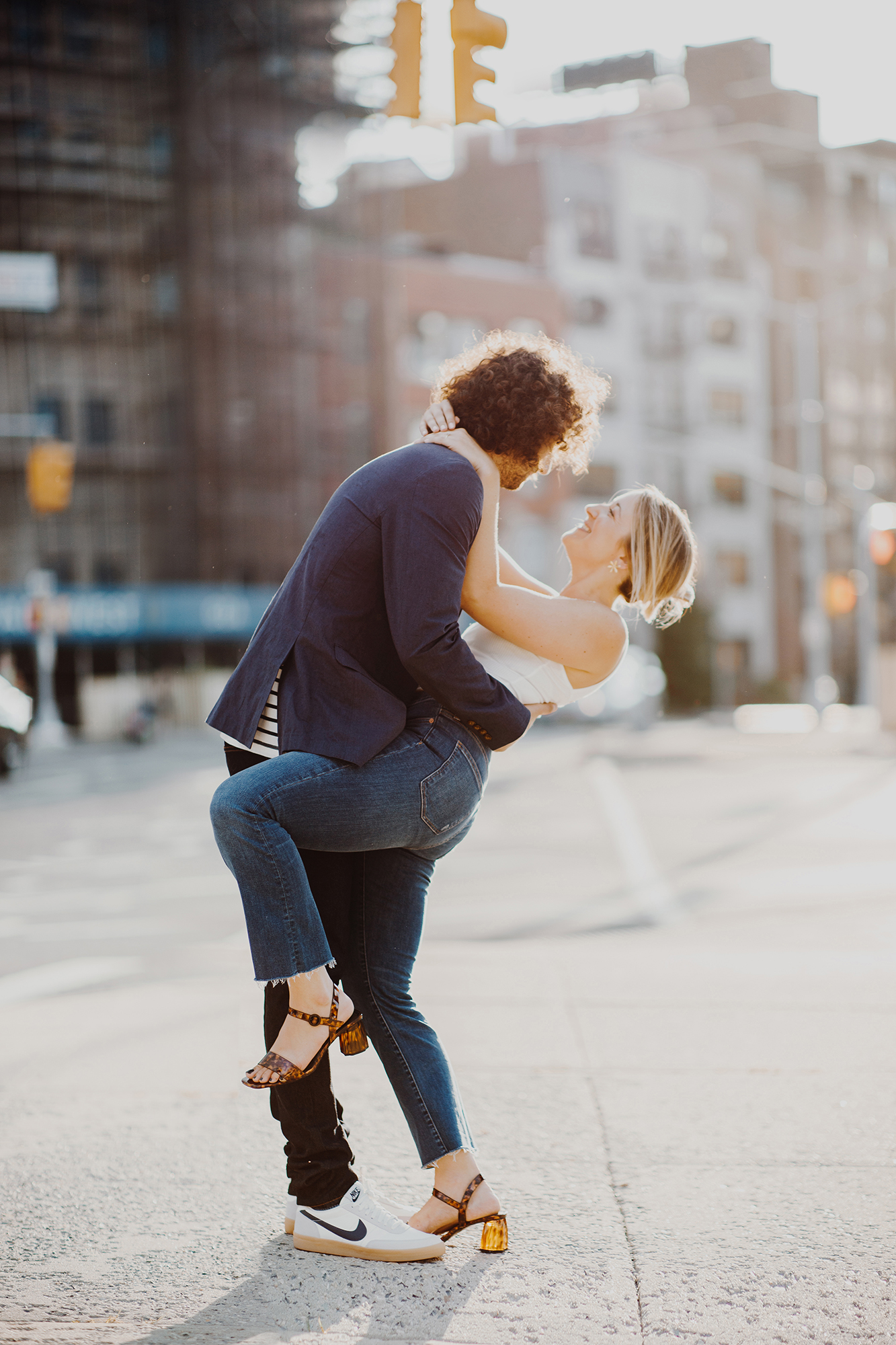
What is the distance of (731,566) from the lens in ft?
190

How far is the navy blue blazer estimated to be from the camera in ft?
9.58

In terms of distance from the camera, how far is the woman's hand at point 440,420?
3.12 metres

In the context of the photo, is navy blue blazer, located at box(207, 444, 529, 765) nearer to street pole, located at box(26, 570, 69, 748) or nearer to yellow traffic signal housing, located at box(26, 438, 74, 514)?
yellow traffic signal housing, located at box(26, 438, 74, 514)

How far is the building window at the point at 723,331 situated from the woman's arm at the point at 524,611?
57.6m

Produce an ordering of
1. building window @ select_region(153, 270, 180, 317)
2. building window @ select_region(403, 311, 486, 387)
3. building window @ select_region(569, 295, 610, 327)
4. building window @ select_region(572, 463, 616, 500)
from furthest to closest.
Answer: building window @ select_region(569, 295, 610, 327), building window @ select_region(572, 463, 616, 500), building window @ select_region(403, 311, 486, 387), building window @ select_region(153, 270, 180, 317)

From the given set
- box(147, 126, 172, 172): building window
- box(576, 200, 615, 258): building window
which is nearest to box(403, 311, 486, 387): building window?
box(576, 200, 615, 258): building window

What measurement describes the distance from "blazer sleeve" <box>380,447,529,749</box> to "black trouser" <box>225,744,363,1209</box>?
1.59ft

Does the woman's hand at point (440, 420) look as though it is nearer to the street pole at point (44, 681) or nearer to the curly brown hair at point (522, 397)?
the curly brown hair at point (522, 397)

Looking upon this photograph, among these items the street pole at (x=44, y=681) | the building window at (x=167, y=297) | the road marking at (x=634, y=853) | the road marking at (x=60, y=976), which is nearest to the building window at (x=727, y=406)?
the building window at (x=167, y=297)

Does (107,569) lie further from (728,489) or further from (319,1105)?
(319,1105)

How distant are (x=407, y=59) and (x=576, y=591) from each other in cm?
564

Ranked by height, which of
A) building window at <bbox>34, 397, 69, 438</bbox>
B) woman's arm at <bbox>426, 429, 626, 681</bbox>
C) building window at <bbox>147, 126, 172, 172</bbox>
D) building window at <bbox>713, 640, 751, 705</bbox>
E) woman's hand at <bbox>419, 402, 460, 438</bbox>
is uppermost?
building window at <bbox>147, 126, 172, 172</bbox>

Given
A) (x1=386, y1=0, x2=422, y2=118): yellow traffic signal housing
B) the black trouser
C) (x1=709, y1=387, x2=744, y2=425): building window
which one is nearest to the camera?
the black trouser

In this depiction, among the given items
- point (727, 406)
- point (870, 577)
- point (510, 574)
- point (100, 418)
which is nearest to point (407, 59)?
point (510, 574)
